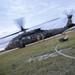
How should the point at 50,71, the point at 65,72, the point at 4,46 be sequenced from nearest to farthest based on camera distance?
the point at 65,72 < the point at 50,71 < the point at 4,46

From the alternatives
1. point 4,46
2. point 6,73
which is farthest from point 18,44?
→ point 6,73

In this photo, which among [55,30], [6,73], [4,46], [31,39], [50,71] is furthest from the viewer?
[4,46]

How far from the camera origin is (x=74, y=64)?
5844mm

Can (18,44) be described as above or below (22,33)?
below

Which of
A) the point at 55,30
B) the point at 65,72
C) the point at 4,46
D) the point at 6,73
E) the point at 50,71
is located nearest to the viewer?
the point at 65,72

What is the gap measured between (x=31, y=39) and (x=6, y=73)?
37.7 feet

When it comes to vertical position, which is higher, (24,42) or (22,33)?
(22,33)

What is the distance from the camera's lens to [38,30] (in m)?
18.1

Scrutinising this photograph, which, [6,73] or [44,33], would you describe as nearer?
[6,73]

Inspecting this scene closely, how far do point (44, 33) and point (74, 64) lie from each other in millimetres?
12260

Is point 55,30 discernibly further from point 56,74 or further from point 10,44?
point 56,74

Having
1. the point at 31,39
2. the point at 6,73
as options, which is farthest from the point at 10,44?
the point at 6,73

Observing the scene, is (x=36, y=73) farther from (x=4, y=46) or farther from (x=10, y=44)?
(x=4, y=46)

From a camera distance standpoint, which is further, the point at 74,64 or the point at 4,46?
the point at 4,46
